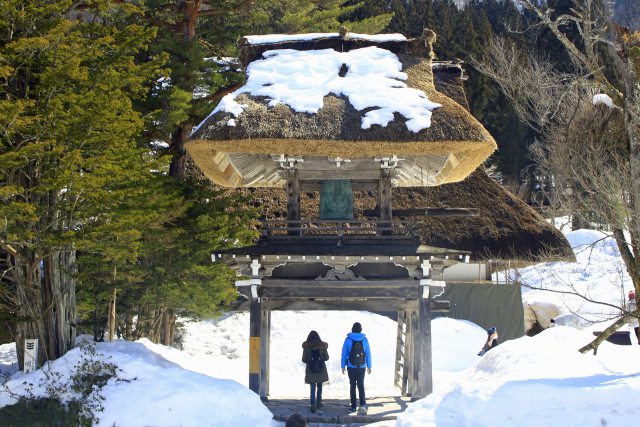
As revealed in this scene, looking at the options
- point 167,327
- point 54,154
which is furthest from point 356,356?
point 167,327

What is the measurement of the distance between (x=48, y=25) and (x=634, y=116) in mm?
8687

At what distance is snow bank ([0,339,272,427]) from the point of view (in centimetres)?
961

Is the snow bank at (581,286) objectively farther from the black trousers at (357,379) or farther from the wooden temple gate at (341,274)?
the black trousers at (357,379)

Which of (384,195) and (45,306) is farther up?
(384,195)

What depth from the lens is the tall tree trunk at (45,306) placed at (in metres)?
11.4

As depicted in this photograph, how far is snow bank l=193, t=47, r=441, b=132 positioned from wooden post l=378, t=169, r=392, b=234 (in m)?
1.27

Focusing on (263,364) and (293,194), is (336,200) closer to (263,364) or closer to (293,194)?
(293,194)

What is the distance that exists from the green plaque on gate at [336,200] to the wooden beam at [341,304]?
1.54 m

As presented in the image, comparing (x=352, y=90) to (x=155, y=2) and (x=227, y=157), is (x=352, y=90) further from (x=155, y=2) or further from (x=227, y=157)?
(x=155, y=2)

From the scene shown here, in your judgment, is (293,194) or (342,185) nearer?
(293,194)

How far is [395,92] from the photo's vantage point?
1364 cm

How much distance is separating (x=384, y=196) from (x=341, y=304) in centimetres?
207

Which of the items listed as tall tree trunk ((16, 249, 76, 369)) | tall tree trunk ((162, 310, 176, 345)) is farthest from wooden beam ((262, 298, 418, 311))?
tall tree trunk ((162, 310, 176, 345))

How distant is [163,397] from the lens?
32.6ft
